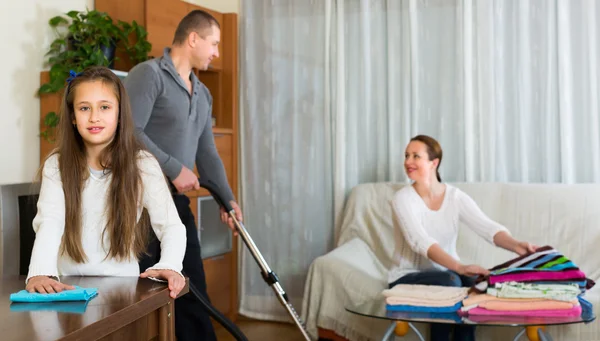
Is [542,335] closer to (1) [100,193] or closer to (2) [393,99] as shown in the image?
(1) [100,193]

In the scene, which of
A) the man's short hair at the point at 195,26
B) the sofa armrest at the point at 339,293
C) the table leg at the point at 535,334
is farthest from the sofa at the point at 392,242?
the man's short hair at the point at 195,26

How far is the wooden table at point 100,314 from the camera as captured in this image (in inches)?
46.9

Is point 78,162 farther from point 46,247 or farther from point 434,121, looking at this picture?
point 434,121

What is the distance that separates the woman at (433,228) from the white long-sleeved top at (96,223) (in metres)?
1.52

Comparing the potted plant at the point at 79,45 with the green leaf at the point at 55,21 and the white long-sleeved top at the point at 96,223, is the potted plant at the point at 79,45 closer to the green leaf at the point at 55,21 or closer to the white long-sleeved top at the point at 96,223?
the green leaf at the point at 55,21

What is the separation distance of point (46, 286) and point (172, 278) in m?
0.26

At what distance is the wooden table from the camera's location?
3.91ft

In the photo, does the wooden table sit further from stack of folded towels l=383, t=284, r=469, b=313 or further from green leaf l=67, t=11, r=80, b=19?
green leaf l=67, t=11, r=80, b=19

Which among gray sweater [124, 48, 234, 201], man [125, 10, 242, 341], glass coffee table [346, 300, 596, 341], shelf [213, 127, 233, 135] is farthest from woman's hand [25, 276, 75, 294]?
shelf [213, 127, 233, 135]

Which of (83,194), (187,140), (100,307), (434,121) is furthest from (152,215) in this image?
(434,121)

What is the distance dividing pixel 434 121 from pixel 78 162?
2.84 m

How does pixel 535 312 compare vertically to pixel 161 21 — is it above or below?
below

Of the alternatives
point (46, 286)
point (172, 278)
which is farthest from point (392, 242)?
point (46, 286)

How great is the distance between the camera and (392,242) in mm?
4082
